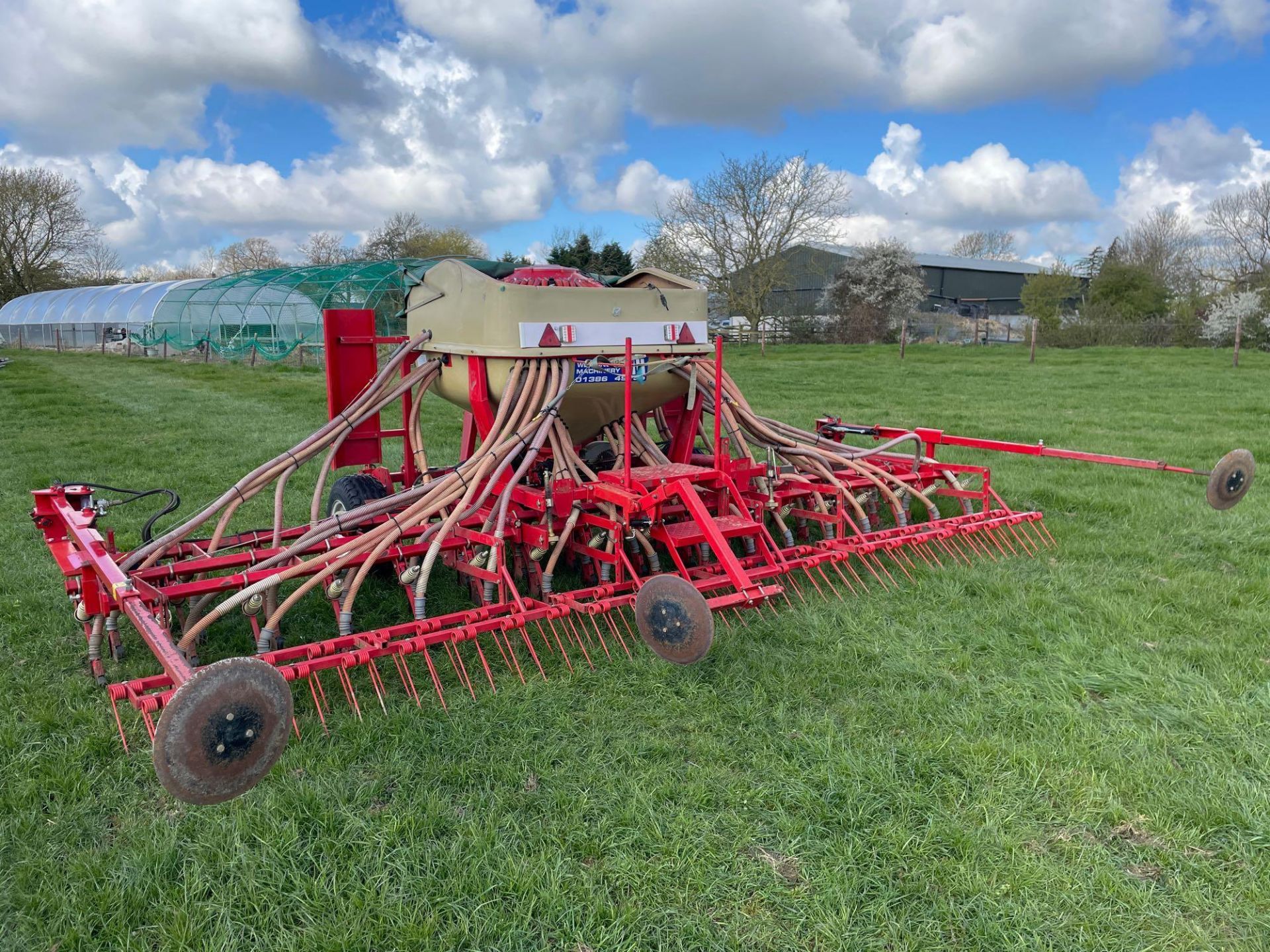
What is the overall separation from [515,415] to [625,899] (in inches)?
104

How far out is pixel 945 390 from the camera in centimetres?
1486

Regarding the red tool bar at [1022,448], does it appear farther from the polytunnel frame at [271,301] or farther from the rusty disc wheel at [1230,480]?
the polytunnel frame at [271,301]

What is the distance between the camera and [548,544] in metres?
4.33

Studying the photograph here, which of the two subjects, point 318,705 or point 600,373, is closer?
point 318,705

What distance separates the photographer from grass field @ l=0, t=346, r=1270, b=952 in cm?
243

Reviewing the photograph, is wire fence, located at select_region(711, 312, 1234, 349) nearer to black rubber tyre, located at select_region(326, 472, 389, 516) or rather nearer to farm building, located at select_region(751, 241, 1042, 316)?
farm building, located at select_region(751, 241, 1042, 316)

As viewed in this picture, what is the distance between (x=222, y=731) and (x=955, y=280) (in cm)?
5056

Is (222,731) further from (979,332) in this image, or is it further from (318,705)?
(979,332)

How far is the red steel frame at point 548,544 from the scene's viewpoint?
3.59m

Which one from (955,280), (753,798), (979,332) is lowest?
(753,798)

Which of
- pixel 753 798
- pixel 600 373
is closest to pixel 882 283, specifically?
pixel 600 373

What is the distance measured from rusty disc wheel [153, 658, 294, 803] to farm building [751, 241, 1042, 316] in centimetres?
3629

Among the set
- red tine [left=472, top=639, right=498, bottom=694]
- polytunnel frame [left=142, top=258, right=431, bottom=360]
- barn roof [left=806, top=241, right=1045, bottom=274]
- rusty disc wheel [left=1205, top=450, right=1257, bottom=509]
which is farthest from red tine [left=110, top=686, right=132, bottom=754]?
barn roof [left=806, top=241, right=1045, bottom=274]

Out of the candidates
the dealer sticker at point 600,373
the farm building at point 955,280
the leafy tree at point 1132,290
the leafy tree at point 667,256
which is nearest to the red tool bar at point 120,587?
the dealer sticker at point 600,373
